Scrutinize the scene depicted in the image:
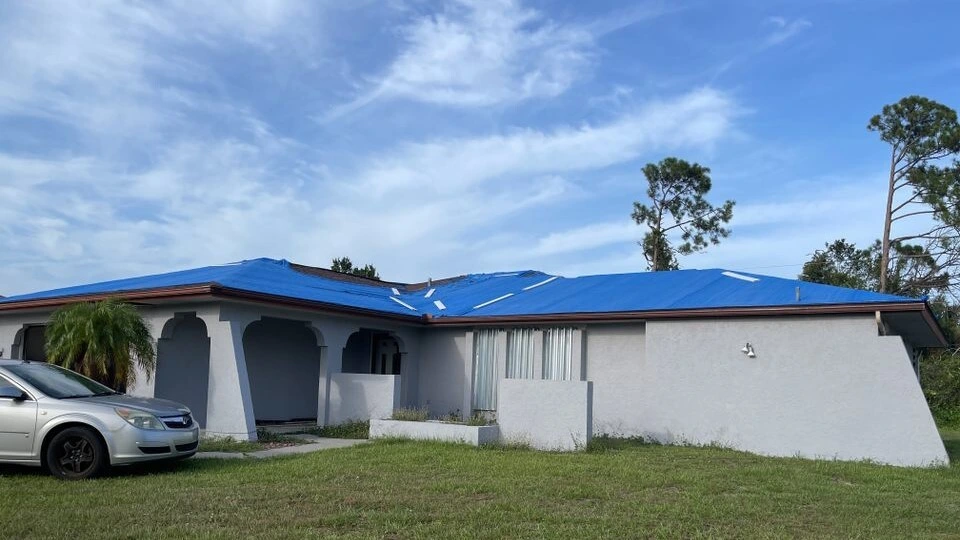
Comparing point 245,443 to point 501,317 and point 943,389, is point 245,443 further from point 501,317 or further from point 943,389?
point 943,389

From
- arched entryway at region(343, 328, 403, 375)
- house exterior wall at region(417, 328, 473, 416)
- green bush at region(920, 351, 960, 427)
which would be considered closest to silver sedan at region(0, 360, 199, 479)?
house exterior wall at region(417, 328, 473, 416)

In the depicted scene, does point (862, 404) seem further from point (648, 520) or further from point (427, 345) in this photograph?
point (427, 345)

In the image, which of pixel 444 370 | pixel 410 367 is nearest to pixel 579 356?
pixel 444 370

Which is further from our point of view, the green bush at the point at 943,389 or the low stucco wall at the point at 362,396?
the green bush at the point at 943,389

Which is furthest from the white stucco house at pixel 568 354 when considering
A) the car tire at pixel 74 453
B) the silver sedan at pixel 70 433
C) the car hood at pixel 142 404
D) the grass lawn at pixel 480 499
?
the car tire at pixel 74 453

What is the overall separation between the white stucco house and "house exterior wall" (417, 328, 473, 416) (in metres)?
0.04

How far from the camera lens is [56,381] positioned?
10859 millimetres

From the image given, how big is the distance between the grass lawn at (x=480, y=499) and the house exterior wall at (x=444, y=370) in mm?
6652

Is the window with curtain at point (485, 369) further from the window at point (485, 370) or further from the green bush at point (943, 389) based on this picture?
the green bush at point (943, 389)

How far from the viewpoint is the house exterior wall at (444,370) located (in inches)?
758

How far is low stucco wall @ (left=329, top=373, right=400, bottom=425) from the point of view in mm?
16141

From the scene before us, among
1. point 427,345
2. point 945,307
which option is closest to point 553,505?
point 427,345

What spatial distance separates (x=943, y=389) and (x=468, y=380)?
17048mm

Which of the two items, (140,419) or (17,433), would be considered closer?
(17,433)
